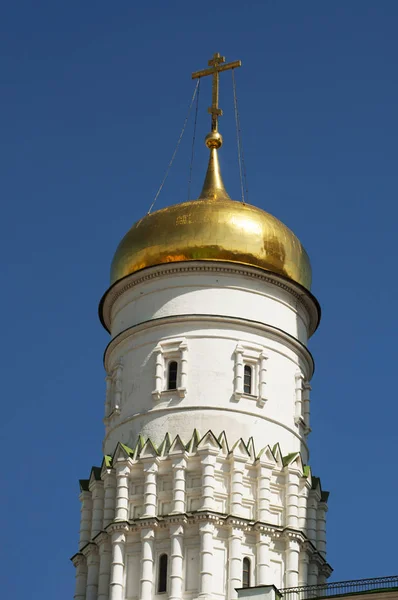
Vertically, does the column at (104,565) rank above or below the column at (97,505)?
below

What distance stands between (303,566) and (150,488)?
3.91 m

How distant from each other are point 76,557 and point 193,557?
341 centimetres

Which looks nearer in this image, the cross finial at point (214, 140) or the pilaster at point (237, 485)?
the pilaster at point (237, 485)

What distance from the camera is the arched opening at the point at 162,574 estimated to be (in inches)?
1506

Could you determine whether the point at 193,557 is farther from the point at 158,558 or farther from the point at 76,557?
the point at 76,557

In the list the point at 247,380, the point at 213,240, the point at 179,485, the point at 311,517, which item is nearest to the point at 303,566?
the point at 311,517

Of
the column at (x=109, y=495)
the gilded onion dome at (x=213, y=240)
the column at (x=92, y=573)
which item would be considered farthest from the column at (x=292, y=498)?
the gilded onion dome at (x=213, y=240)

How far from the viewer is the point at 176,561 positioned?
38156 millimetres

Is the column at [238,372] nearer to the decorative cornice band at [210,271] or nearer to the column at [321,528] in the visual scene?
the decorative cornice band at [210,271]

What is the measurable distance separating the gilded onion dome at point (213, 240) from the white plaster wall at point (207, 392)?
1.70 meters

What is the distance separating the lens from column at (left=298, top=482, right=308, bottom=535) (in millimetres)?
39875

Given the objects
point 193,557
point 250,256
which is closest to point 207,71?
point 250,256

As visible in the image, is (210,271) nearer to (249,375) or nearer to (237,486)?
(249,375)

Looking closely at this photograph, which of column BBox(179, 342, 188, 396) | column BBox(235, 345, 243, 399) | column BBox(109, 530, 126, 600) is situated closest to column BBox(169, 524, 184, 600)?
column BBox(109, 530, 126, 600)
